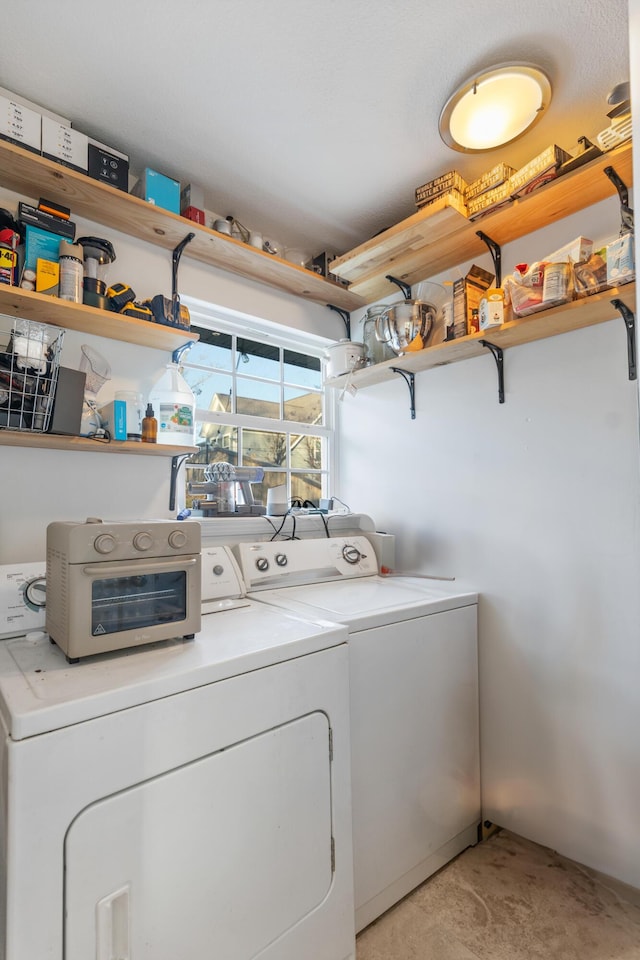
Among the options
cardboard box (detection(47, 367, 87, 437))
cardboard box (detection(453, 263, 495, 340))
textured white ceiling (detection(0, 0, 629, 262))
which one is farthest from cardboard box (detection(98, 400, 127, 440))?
cardboard box (detection(453, 263, 495, 340))

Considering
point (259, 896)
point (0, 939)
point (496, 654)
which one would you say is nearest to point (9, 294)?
point (0, 939)

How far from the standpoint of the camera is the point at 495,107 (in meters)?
1.56

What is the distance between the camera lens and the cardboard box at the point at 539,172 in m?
1.56

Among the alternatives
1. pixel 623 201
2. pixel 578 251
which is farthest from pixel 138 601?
pixel 623 201

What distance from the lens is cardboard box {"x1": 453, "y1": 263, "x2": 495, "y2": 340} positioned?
1.86 meters

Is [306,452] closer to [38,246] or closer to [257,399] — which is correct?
[257,399]

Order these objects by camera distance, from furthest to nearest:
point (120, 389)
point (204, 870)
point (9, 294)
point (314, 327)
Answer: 1. point (314, 327)
2. point (120, 389)
3. point (9, 294)
4. point (204, 870)

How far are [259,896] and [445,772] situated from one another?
0.89 meters

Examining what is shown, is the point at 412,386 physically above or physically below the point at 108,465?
above

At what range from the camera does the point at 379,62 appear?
1.44 metres

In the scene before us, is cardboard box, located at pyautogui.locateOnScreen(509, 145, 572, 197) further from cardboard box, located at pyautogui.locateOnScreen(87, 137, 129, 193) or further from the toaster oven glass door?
the toaster oven glass door

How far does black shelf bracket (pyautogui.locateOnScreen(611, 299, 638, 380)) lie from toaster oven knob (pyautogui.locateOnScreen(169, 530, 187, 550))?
1.50 m

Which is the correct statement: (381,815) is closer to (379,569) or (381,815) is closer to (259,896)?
(259,896)

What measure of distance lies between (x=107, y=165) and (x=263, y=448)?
52.0 inches
